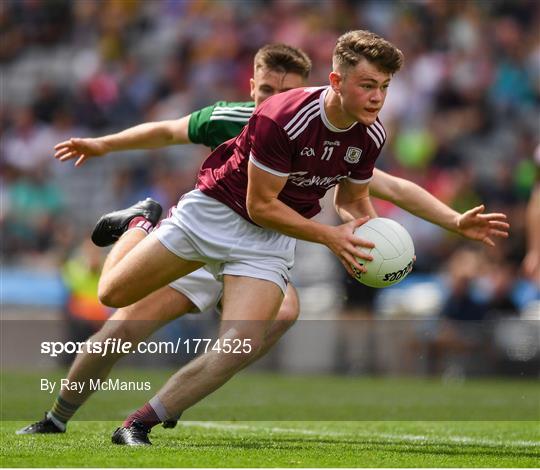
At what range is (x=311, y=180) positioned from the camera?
22.5 ft

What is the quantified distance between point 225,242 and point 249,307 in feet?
1.54

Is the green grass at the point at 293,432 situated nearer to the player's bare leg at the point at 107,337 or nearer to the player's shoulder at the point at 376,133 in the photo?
the player's bare leg at the point at 107,337

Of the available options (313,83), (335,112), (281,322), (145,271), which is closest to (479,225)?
(335,112)

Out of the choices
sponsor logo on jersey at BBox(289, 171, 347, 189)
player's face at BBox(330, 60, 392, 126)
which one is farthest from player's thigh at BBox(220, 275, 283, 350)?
player's face at BBox(330, 60, 392, 126)

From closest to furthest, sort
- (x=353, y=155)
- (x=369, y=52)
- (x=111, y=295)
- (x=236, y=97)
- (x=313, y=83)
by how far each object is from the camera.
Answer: (x=369, y=52), (x=353, y=155), (x=111, y=295), (x=313, y=83), (x=236, y=97)

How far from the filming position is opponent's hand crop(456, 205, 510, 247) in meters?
7.05

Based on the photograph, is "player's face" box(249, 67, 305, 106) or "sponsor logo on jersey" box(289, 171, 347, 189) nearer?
"sponsor logo on jersey" box(289, 171, 347, 189)

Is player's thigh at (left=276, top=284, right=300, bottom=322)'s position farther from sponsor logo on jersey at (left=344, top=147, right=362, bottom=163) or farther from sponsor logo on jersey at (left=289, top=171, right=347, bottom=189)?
sponsor logo on jersey at (left=344, top=147, right=362, bottom=163)

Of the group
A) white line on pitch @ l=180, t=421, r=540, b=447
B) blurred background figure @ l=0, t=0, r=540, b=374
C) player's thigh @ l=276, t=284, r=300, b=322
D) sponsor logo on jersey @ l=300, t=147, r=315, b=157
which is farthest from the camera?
blurred background figure @ l=0, t=0, r=540, b=374

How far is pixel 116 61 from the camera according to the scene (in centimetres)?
2003

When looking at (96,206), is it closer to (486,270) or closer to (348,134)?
(486,270)

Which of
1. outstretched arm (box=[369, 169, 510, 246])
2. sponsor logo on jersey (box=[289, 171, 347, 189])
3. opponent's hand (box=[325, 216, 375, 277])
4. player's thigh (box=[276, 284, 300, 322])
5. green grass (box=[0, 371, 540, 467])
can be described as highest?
sponsor logo on jersey (box=[289, 171, 347, 189])

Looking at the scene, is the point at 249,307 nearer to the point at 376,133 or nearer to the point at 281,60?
the point at 376,133

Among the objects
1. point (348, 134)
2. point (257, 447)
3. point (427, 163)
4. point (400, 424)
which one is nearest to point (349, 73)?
point (348, 134)
